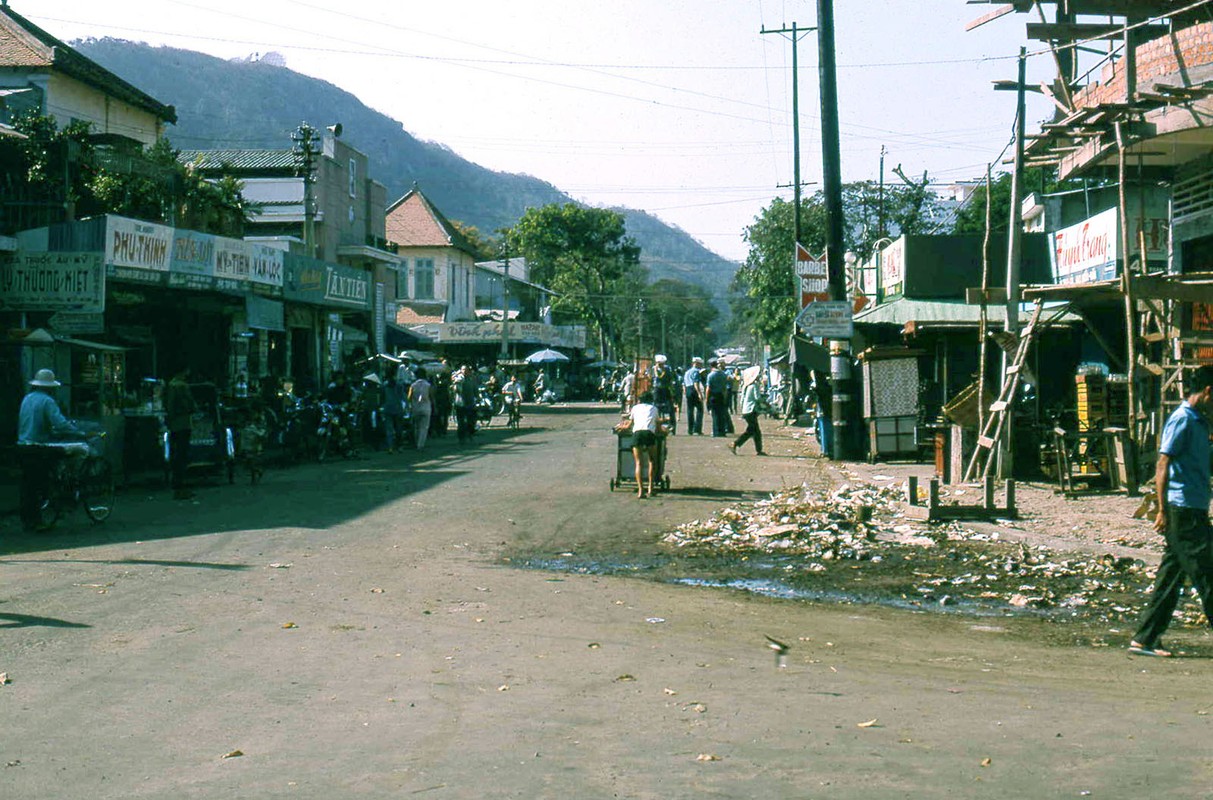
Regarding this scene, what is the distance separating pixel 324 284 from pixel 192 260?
27.3 ft

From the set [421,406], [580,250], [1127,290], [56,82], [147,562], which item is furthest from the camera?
[580,250]

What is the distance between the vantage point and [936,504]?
14.3 metres

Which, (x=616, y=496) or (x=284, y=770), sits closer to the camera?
(x=284, y=770)

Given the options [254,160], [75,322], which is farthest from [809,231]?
[75,322]

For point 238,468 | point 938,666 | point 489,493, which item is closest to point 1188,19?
point 489,493

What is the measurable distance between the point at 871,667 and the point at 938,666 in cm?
42

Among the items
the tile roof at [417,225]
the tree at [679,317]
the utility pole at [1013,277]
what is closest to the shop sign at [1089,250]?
the utility pole at [1013,277]

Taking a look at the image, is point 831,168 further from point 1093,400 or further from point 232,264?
point 232,264

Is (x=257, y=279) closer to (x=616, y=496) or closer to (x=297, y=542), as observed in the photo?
(x=616, y=496)

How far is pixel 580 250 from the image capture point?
317ft

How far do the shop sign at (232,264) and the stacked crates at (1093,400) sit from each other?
17.5 metres

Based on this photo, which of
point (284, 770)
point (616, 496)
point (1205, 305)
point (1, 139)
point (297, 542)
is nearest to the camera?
point (284, 770)

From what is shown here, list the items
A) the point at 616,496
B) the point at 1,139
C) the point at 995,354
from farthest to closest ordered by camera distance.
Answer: the point at 995,354, the point at 1,139, the point at 616,496

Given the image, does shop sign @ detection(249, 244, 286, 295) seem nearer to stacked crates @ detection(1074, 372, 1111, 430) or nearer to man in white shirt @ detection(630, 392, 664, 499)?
man in white shirt @ detection(630, 392, 664, 499)
